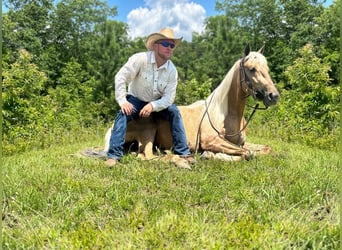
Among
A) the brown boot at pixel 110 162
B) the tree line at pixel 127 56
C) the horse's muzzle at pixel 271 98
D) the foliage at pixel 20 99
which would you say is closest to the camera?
the brown boot at pixel 110 162

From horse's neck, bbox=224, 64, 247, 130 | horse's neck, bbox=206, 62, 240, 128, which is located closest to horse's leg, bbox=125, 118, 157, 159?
horse's neck, bbox=206, 62, 240, 128

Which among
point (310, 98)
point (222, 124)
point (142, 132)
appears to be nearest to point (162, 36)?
point (142, 132)

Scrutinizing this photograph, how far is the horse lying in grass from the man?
0.27 metres

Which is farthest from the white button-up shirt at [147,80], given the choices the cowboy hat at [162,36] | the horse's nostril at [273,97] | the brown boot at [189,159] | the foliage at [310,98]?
the foliage at [310,98]

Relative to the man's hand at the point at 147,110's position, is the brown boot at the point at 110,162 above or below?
below

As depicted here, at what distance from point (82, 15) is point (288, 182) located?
49.5 feet

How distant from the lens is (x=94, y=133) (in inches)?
317

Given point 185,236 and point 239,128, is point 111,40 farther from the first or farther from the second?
point 185,236

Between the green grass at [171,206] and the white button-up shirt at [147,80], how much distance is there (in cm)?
86

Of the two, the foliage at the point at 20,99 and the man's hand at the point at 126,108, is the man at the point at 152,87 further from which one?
the foliage at the point at 20,99

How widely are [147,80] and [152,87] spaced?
10 centimetres

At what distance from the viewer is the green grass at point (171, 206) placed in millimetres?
2283

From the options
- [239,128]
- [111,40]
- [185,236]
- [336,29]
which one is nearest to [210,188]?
[185,236]

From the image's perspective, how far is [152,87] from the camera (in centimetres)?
466
